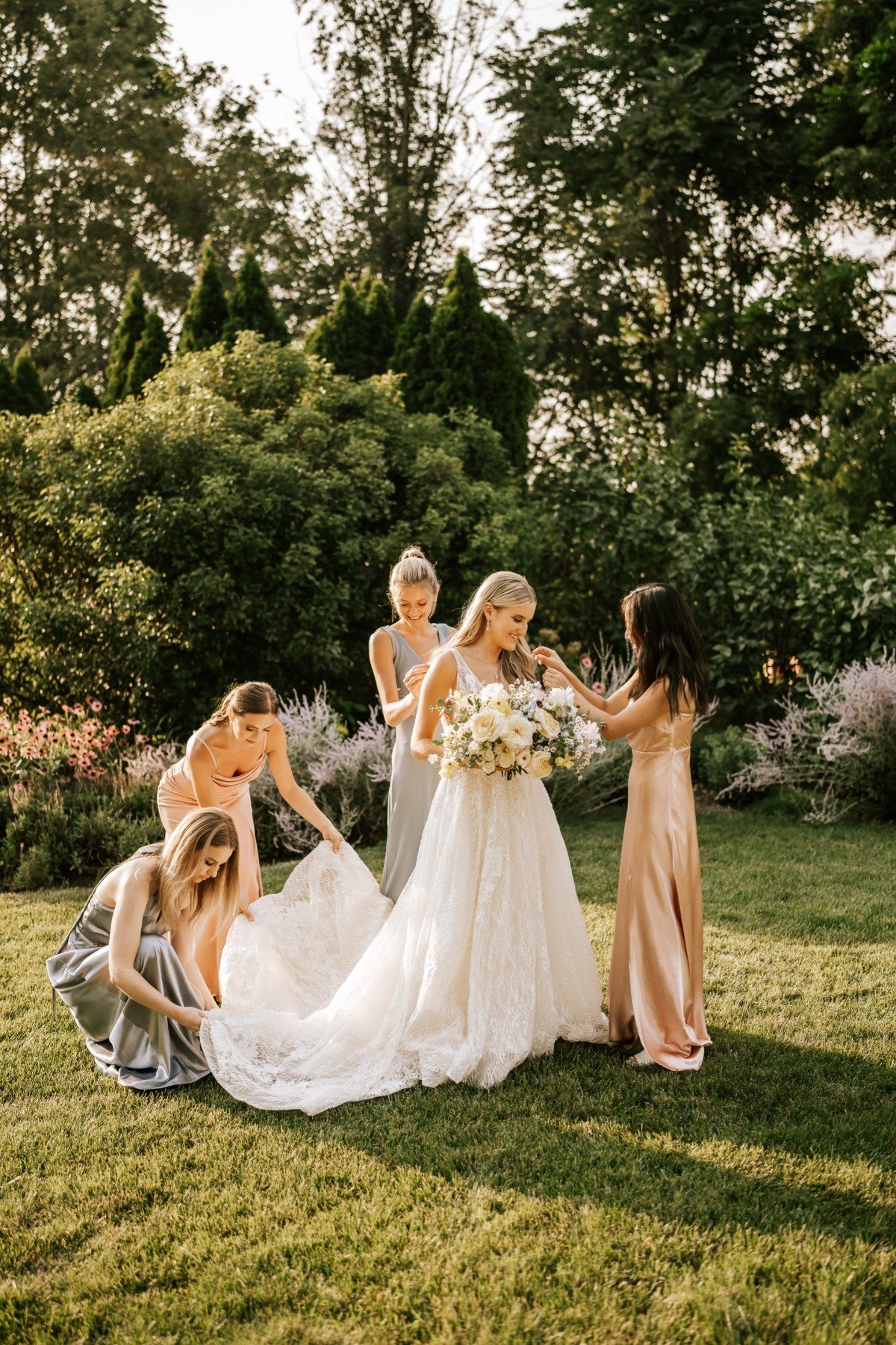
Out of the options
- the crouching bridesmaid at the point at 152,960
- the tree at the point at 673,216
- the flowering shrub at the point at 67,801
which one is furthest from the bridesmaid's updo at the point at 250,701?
the tree at the point at 673,216

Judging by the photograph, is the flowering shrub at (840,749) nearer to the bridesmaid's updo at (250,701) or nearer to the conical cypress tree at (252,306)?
the bridesmaid's updo at (250,701)

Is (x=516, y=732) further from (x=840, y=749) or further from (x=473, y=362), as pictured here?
(x=473, y=362)

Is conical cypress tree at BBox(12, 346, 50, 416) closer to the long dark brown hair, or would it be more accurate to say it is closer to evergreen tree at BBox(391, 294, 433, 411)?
evergreen tree at BBox(391, 294, 433, 411)

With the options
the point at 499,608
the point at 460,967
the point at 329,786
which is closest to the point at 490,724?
the point at 499,608

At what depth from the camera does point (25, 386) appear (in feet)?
53.2

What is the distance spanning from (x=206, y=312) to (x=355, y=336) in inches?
77.1

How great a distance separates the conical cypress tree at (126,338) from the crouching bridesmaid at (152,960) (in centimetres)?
1152

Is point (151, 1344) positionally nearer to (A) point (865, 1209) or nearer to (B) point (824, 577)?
(A) point (865, 1209)

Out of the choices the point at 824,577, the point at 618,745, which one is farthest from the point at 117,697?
the point at 824,577

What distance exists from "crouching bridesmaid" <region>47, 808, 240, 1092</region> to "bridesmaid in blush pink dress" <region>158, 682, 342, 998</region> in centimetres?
32

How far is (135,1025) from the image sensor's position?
4.27 meters

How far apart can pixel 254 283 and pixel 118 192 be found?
12177 millimetres

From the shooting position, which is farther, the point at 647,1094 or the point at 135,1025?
the point at 135,1025

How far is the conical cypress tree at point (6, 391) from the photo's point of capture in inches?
631
